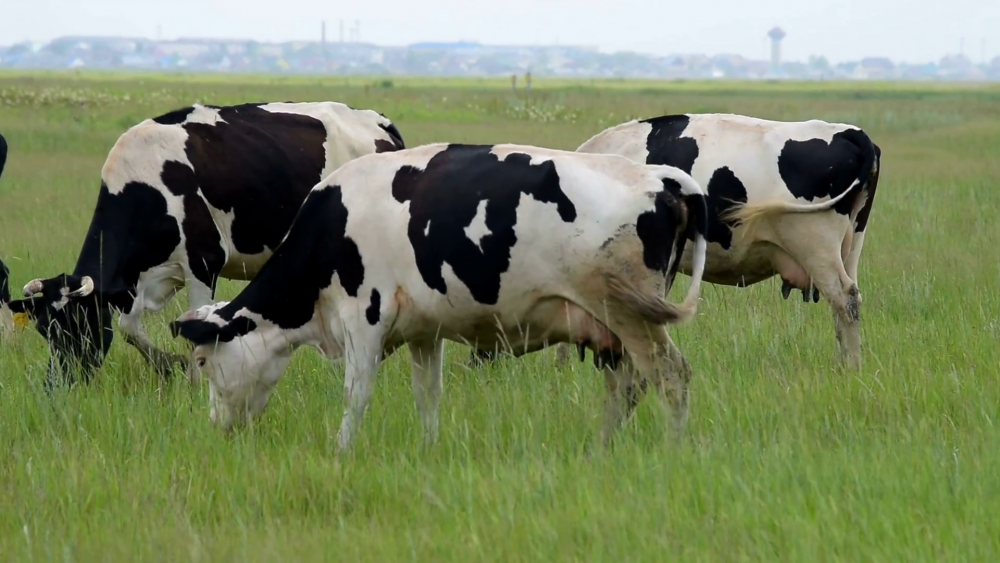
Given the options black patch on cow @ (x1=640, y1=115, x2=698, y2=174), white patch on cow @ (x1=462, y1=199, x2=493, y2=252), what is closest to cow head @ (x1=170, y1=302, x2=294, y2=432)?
white patch on cow @ (x1=462, y1=199, x2=493, y2=252)

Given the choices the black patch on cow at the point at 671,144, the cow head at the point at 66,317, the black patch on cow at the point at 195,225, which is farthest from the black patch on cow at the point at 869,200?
the cow head at the point at 66,317

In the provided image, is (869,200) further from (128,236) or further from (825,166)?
(128,236)

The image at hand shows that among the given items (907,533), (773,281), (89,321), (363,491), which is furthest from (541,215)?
(773,281)

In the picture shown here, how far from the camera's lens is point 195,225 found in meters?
8.45

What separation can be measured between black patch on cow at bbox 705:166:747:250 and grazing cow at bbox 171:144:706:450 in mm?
2428

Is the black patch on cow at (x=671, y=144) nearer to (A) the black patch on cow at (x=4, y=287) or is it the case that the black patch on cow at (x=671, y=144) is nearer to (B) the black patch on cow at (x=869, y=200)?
(B) the black patch on cow at (x=869, y=200)

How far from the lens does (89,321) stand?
8055 millimetres

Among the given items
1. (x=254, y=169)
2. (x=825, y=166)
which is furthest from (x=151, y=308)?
(x=825, y=166)

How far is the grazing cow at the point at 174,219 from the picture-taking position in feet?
25.8

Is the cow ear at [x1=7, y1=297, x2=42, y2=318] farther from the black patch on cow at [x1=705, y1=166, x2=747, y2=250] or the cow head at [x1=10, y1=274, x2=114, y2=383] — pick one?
the black patch on cow at [x1=705, y1=166, x2=747, y2=250]

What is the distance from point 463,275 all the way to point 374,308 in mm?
547

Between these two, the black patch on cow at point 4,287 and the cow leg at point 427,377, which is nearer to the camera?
the cow leg at point 427,377

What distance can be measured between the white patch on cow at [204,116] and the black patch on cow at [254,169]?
0.05 metres

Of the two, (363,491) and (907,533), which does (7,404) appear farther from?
(907,533)
